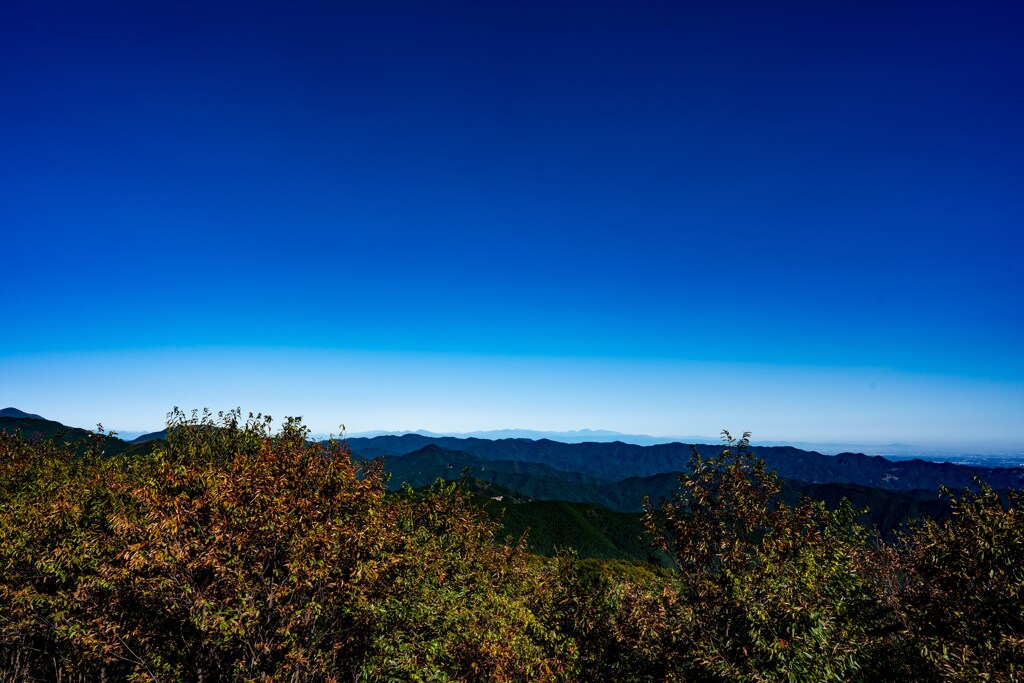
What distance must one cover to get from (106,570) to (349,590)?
7636 millimetres

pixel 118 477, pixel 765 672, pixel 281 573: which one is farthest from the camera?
pixel 118 477

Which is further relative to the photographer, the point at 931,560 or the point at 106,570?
the point at 931,560

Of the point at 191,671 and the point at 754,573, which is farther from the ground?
the point at 754,573

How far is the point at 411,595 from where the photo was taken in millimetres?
21312

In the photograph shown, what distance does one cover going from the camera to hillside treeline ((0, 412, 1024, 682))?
15016 mm

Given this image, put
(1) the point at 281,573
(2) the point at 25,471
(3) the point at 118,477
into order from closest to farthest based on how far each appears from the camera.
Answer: (1) the point at 281,573 → (3) the point at 118,477 → (2) the point at 25,471

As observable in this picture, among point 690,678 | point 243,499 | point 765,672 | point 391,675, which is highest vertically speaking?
point 243,499

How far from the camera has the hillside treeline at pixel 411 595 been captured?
1502cm

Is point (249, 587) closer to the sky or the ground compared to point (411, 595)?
closer to the sky

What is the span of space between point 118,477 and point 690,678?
2876 cm

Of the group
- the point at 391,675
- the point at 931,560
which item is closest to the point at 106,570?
the point at 391,675

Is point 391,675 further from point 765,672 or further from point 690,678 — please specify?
point 765,672

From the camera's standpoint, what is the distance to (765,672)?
14.8m

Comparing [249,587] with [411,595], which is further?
[411,595]
